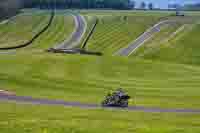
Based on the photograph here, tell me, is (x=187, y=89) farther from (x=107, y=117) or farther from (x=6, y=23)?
(x=6, y=23)

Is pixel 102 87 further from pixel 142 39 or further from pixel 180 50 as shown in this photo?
pixel 142 39

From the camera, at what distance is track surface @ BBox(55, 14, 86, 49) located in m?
158

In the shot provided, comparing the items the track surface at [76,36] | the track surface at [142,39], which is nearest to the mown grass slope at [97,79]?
the track surface at [142,39]

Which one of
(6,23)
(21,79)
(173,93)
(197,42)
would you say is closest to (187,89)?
(173,93)

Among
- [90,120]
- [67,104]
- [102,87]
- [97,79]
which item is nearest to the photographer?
[90,120]

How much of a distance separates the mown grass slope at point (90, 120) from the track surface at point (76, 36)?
9476 centimetres

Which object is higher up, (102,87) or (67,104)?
(67,104)

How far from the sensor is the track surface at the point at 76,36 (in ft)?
517

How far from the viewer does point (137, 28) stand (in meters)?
178

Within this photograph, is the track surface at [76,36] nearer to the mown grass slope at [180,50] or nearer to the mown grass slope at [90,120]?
the mown grass slope at [180,50]

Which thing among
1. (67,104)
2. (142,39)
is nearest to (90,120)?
(67,104)

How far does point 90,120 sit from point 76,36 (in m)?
122

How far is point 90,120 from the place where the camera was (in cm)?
5172

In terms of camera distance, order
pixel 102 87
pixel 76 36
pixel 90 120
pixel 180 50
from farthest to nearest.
Answer: pixel 76 36 → pixel 180 50 → pixel 102 87 → pixel 90 120
